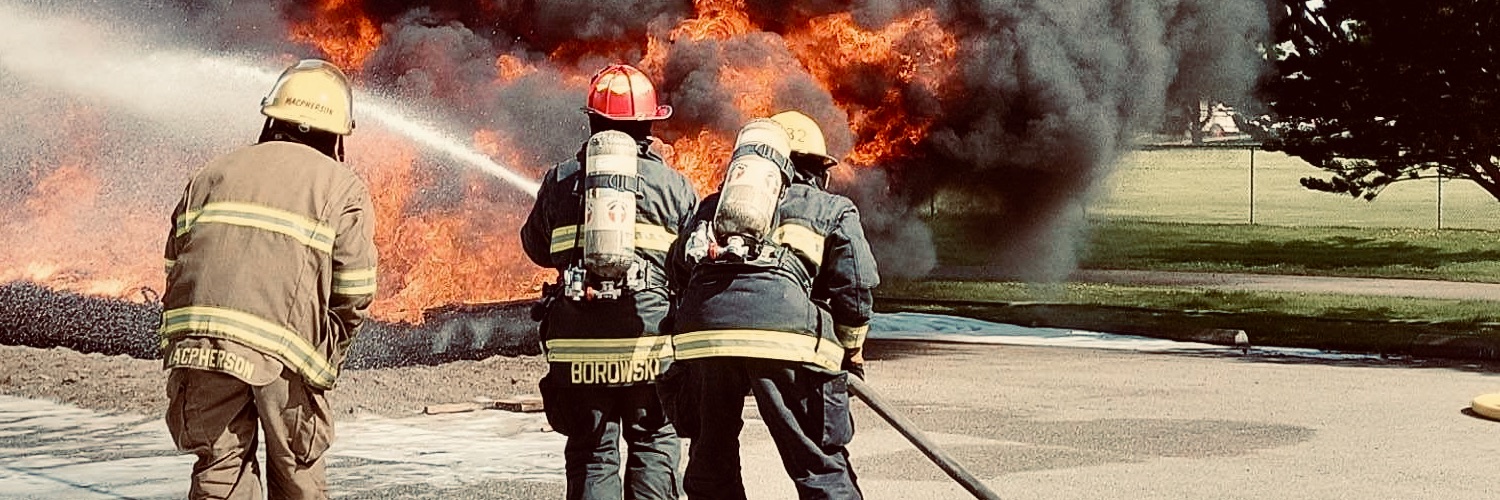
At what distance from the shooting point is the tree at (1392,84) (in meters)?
13.7

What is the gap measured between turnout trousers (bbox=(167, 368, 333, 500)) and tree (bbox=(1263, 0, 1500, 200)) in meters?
11.4

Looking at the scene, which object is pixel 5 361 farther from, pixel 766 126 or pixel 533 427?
pixel 766 126

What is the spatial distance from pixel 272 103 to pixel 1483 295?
1526 centimetres

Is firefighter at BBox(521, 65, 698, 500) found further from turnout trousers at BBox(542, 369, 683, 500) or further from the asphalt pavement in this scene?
the asphalt pavement

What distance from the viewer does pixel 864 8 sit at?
43.2ft

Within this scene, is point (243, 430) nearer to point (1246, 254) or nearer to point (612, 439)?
point (612, 439)

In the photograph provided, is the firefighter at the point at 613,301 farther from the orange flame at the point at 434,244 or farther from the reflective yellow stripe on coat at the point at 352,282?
the orange flame at the point at 434,244

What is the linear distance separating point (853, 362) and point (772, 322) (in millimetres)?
389

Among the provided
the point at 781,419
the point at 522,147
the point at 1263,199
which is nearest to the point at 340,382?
the point at 522,147

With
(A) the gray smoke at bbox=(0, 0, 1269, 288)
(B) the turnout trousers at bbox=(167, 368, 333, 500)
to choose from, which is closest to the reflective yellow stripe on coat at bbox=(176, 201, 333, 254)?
(B) the turnout trousers at bbox=(167, 368, 333, 500)

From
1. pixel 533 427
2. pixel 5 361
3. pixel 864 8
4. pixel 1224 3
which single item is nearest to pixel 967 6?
pixel 864 8

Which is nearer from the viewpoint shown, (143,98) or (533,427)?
(533,427)

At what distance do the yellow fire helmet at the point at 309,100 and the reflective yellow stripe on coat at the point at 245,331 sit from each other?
580 mm

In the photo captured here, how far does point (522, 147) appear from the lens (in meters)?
13.1
